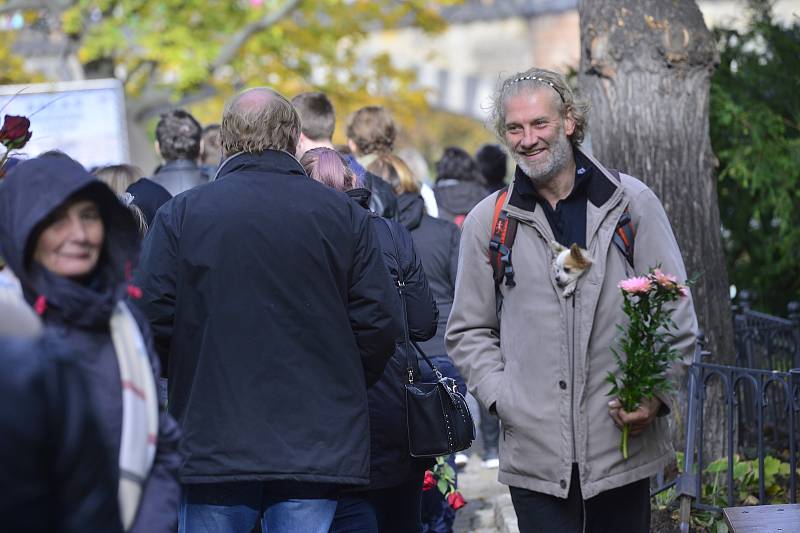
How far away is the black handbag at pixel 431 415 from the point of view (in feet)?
14.9

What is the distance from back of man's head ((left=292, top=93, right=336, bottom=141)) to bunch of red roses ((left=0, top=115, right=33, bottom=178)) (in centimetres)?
196

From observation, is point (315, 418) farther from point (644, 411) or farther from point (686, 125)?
point (686, 125)

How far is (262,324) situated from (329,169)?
1064 mm

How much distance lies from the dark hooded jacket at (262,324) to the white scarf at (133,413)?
96 centimetres

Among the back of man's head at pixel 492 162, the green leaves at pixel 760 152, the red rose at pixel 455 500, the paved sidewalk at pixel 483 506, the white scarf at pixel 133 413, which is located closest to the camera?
the white scarf at pixel 133 413

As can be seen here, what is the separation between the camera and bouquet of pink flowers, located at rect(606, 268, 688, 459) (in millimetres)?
3775

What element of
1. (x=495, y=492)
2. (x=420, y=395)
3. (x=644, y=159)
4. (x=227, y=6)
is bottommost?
(x=495, y=492)

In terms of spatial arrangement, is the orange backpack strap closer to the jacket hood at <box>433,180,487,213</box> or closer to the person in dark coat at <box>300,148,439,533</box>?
the person in dark coat at <box>300,148,439,533</box>

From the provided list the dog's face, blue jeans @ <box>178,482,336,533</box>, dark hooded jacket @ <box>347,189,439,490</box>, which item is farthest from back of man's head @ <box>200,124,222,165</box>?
the dog's face

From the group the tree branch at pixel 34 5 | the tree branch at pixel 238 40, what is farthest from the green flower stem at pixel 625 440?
the tree branch at pixel 34 5

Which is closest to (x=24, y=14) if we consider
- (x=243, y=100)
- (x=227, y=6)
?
(x=227, y=6)

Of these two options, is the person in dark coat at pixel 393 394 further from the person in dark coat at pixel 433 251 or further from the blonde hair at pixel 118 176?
the blonde hair at pixel 118 176

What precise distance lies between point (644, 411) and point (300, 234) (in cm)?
116

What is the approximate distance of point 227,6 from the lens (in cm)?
1905
